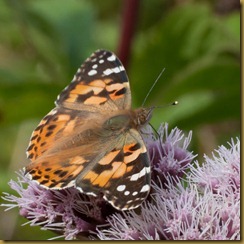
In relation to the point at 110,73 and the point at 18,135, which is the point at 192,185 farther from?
the point at 18,135

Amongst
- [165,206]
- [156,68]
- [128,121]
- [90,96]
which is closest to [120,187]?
[165,206]

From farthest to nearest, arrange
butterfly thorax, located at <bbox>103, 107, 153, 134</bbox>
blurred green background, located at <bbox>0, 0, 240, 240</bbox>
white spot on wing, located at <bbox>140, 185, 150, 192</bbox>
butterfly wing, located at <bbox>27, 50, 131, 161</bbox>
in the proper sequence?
blurred green background, located at <bbox>0, 0, 240, 240</bbox> < butterfly wing, located at <bbox>27, 50, 131, 161</bbox> < butterfly thorax, located at <bbox>103, 107, 153, 134</bbox> < white spot on wing, located at <bbox>140, 185, 150, 192</bbox>

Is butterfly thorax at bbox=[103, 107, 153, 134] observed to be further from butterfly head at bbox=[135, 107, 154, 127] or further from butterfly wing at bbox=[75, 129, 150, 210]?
butterfly wing at bbox=[75, 129, 150, 210]

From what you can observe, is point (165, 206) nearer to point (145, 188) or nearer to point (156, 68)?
point (145, 188)

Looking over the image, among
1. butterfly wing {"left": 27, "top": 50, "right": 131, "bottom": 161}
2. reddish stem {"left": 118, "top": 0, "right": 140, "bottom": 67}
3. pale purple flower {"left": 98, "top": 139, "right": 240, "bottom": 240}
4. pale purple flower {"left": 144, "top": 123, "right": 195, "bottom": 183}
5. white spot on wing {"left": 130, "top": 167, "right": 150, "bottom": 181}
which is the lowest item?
pale purple flower {"left": 98, "top": 139, "right": 240, "bottom": 240}

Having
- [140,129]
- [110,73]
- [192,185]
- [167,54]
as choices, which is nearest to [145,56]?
[167,54]

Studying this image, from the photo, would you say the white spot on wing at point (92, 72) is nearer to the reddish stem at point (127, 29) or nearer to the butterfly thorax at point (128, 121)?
the butterfly thorax at point (128, 121)

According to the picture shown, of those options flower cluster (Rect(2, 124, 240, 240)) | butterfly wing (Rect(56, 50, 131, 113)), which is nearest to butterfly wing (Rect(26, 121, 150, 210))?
flower cluster (Rect(2, 124, 240, 240))
